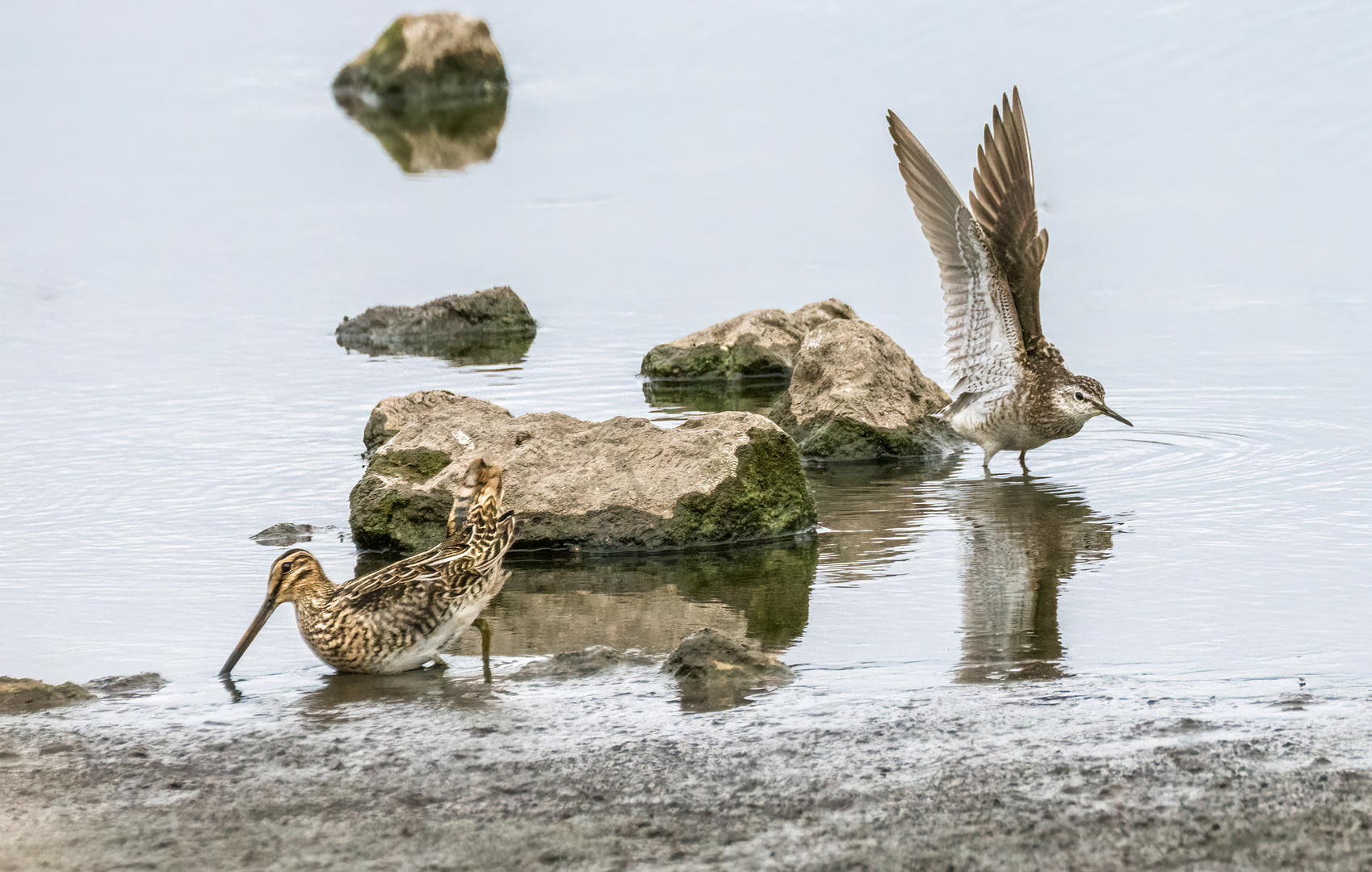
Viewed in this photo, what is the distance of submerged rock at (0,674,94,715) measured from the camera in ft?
25.6

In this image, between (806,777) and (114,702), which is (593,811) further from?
(114,702)

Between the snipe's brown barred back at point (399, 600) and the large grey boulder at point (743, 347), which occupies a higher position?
the large grey boulder at point (743, 347)

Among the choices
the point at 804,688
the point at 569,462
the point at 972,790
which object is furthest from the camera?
the point at 569,462

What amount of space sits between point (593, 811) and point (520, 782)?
0.44 metres

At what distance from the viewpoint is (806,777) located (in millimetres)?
6473

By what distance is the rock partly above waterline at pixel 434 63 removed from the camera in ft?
136

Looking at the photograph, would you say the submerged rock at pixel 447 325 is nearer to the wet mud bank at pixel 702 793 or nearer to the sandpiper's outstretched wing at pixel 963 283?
the sandpiper's outstretched wing at pixel 963 283

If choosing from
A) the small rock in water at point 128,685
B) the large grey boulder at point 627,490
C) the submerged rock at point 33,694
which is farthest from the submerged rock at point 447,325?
the submerged rock at point 33,694

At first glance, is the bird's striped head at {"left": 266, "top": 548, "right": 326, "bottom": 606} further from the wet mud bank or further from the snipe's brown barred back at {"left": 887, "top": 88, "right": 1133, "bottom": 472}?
the snipe's brown barred back at {"left": 887, "top": 88, "right": 1133, "bottom": 472}

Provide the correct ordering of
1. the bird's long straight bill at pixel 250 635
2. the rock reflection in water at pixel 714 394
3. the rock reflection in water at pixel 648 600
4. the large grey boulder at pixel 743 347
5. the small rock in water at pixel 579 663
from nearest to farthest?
the small rock in water at pixel 579 663, the bird's long straight bill at pixel 250 635, the rock reflection in water at pixel 648 600, the rock reflection in water at pixel 714 394, the large grey boulder at pixel 743 347

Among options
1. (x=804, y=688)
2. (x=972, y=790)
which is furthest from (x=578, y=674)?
(x=972, y=790)

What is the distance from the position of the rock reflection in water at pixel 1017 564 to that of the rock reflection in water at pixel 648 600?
920 mm

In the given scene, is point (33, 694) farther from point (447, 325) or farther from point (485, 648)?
point (447, 325)

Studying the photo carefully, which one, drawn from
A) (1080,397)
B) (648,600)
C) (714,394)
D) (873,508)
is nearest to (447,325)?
(714,394)
